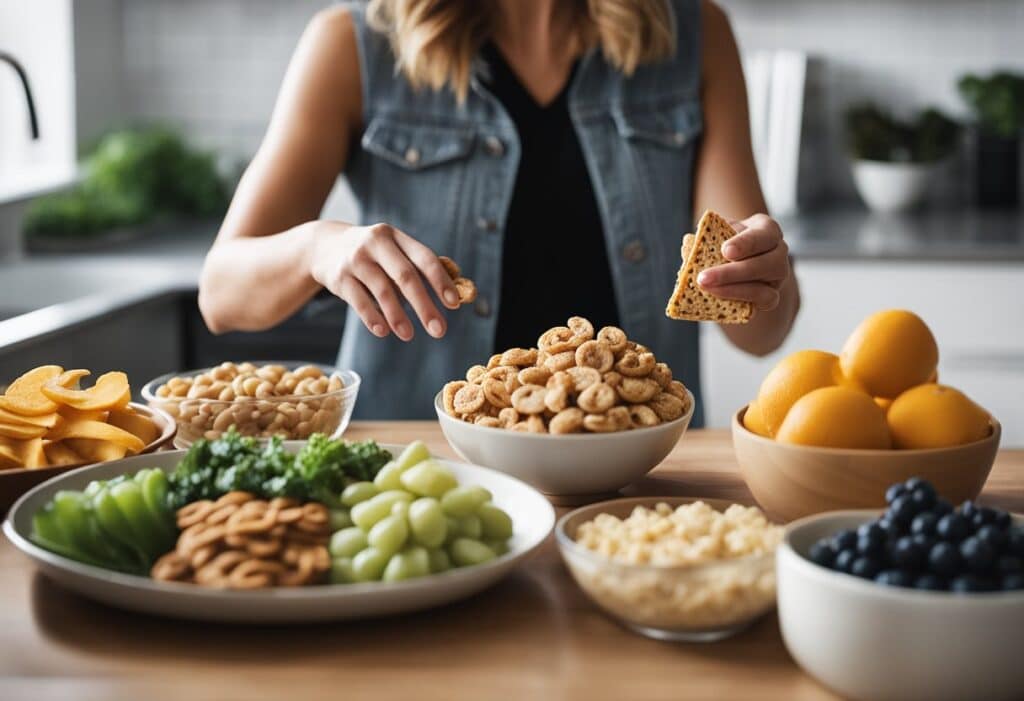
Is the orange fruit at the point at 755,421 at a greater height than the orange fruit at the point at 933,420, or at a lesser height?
lesser

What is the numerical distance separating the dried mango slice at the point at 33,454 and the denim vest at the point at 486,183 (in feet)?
2.94

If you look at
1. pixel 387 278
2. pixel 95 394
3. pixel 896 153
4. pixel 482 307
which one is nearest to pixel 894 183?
pixel 896 153

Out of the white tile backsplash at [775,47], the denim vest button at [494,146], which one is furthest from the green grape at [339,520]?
the white tile backsplash at [775,47]

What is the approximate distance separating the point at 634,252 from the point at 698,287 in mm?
778

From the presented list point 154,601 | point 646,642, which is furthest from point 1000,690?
point 154,601

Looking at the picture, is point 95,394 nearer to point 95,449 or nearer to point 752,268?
point 95,449

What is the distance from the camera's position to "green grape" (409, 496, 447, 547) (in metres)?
0.99

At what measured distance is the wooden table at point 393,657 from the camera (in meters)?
0.89

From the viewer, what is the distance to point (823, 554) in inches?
35.6

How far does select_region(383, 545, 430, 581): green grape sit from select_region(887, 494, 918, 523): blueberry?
345 millimetres

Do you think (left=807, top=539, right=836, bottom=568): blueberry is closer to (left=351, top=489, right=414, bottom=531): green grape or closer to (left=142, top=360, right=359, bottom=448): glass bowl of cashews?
(left=351, top=489, right=414, bottom=531): green grape

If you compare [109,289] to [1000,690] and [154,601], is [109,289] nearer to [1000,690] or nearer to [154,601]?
[154,601]

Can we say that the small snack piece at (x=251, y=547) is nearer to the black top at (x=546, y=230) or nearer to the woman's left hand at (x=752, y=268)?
the woman's left hand at (x=752, y=268)

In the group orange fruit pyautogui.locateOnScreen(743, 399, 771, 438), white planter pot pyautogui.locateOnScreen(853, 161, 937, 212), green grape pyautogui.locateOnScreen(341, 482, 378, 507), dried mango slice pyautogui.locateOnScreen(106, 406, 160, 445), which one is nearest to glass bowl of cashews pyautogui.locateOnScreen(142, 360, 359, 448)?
dried mango slice pyautogui.locateOnScreen(106, 406, 160, 445)
